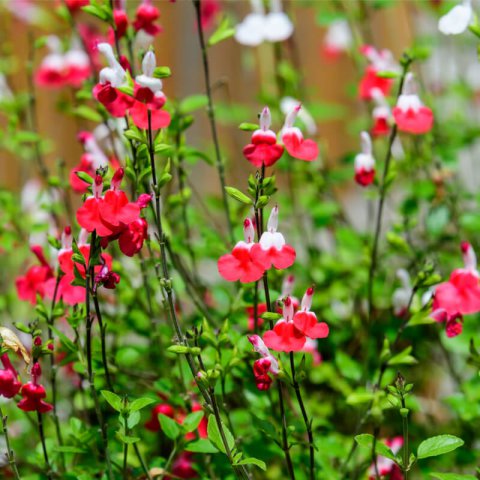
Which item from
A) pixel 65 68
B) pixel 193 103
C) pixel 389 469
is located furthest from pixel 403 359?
pixel 65 68

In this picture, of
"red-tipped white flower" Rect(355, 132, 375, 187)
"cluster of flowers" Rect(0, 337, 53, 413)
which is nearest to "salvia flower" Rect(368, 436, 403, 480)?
"red-tipped white flower" Rect(355, 132, 375, 187)

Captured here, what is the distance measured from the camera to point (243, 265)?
38.7 inches

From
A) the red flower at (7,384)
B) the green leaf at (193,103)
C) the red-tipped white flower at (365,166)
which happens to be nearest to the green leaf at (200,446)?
the red flower at (7,384)

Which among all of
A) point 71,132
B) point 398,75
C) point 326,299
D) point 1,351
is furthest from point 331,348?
point 71,132

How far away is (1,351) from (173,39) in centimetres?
280

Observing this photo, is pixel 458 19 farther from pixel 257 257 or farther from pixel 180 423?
pixel 180 423

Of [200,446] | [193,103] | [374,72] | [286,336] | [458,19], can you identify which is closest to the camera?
[286,336]

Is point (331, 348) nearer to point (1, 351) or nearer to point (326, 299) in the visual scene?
point (326, 299)

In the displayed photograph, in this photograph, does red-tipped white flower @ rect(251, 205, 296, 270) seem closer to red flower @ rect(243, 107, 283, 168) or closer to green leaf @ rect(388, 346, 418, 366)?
red flower @ rect(243, 107, 283, 168)

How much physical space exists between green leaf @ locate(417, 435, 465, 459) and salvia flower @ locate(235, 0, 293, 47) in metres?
1.00

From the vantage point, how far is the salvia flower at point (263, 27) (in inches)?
67.3

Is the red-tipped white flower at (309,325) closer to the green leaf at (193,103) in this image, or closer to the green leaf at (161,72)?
the green leaf at (161,72)

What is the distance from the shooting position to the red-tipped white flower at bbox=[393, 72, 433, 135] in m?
1.17

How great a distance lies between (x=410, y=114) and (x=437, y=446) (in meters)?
0.49
